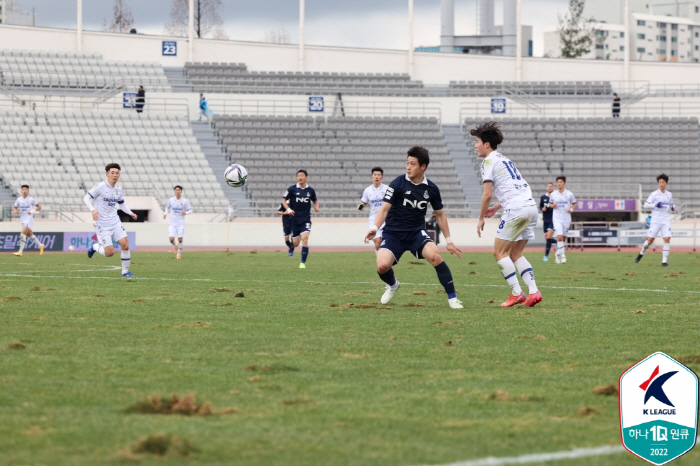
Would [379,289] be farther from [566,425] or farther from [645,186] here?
[645,186]

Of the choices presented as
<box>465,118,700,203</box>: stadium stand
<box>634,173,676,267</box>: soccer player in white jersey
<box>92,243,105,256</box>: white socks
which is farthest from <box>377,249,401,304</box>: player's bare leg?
<box>465,118,700,203</box>: stadium stand

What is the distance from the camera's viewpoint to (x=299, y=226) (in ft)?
75.5

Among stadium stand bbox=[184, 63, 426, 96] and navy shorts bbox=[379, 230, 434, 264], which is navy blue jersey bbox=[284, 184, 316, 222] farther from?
stadium stand bbox=[184, 63, 426, 96]

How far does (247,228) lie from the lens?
120 feet

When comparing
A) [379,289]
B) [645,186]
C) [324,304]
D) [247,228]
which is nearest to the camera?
[324,304]

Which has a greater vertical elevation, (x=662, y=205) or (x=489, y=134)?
(x=489, y=134)

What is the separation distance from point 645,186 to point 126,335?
38.4 meters

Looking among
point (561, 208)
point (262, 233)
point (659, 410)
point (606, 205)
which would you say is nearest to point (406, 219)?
point (659, 410)

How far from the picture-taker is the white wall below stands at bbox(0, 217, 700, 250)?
116 ft

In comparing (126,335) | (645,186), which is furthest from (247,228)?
(126,335)

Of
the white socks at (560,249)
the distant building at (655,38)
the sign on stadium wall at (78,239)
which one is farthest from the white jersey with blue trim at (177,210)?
the distant building at (655,38)

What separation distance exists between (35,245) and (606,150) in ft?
95.0

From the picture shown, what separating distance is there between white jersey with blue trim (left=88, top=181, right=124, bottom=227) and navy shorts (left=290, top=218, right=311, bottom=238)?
6.45 metres

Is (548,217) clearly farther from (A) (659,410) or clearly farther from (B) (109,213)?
(A) (659,410)
